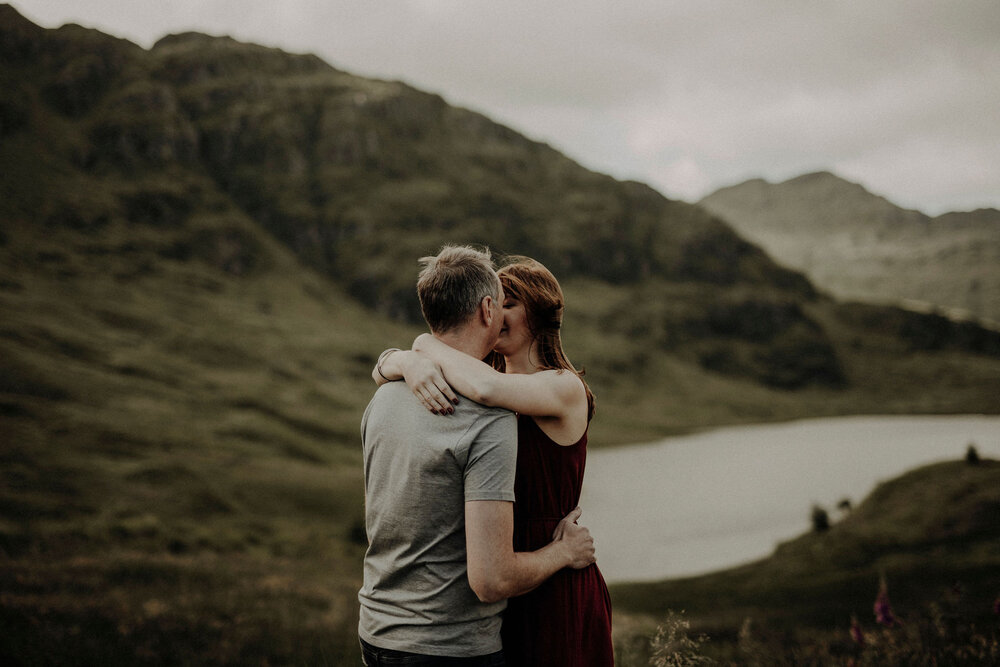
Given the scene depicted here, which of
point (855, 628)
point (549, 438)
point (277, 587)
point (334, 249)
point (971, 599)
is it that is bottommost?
point (277, 587)

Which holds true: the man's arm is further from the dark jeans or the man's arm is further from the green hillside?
the green hillside

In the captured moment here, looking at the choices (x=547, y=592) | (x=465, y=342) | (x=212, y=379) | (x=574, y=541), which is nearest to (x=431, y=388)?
(x=465, y=342)

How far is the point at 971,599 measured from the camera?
12906 mm

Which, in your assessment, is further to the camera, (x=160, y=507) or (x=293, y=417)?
(x=293, y=417)

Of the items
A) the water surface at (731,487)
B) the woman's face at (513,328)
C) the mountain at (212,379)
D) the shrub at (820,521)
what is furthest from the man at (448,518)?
the water surface at (731,487)

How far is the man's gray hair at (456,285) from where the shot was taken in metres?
3.85

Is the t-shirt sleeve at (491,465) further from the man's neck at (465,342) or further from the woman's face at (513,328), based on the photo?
the woman's face at (513,328)

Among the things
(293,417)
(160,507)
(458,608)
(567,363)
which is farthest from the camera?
(293,417)

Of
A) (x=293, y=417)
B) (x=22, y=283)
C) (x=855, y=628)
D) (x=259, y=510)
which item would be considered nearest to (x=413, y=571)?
→ (x=855, y=628)

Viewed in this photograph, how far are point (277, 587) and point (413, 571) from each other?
15282 mm

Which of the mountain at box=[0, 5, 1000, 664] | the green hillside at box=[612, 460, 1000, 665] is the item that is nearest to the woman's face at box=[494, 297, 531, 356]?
the green hillside at box=[612, 460, 1000, 665]

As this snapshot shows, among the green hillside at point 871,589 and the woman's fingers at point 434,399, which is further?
the green hillside at point 871,589

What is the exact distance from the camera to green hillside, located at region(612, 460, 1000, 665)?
28.6 feet

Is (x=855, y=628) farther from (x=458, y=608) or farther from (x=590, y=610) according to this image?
(x=458, y=608)
